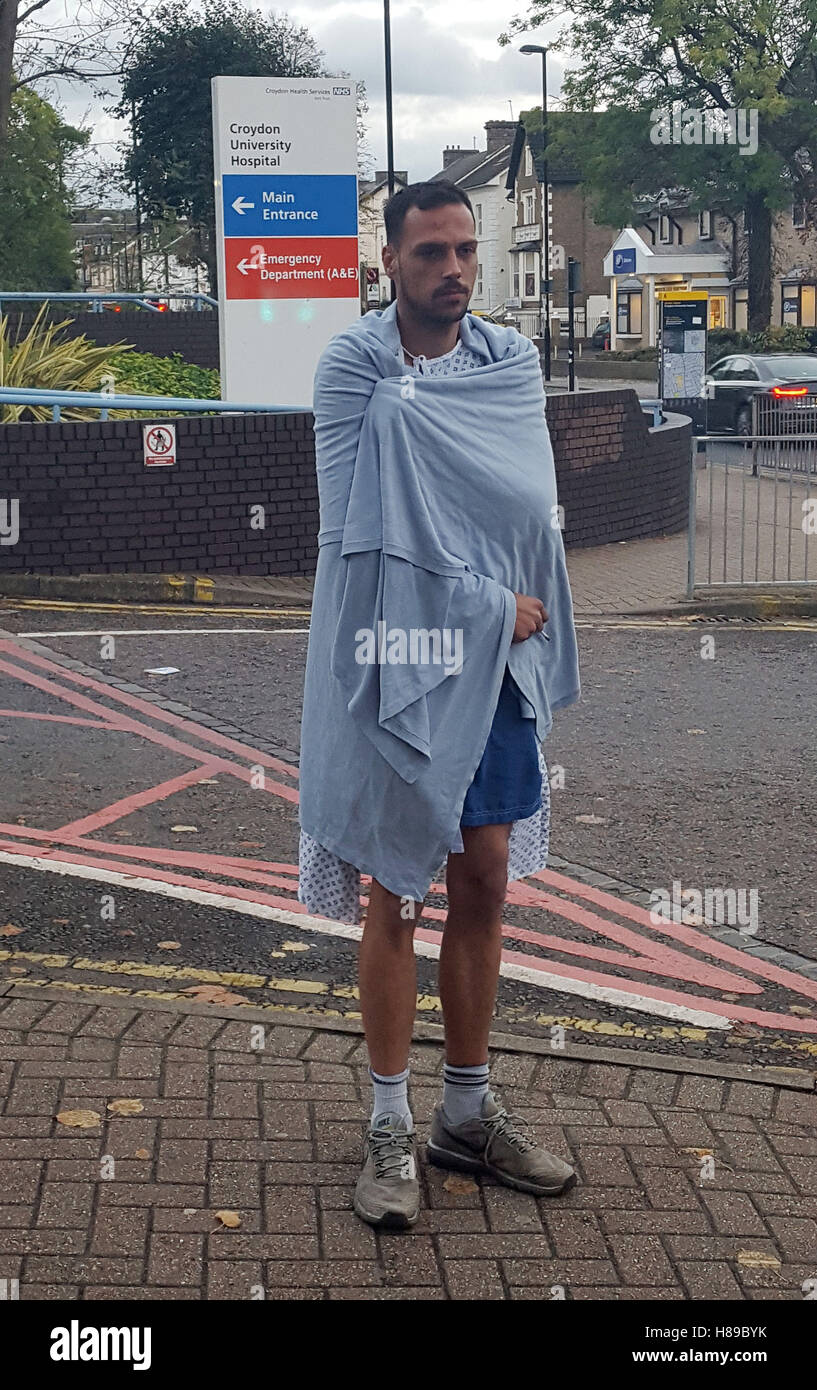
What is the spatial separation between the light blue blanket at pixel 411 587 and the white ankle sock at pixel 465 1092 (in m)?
0.52

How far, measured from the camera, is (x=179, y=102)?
39000 mm

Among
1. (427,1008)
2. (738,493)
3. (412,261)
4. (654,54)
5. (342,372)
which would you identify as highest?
(654,54)

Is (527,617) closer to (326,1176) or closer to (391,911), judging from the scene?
(391,911)

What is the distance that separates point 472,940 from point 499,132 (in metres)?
113

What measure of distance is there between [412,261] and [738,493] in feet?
33.0

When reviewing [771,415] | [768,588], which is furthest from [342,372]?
[771,415]

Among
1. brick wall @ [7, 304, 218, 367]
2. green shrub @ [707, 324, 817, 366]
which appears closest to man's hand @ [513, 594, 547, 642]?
brick wall @ [7, 304, 218, 367]

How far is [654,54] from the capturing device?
53.9 m

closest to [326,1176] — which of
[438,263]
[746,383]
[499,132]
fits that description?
[438,263]

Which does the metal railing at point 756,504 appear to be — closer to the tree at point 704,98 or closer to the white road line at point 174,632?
the white road line at point 174,632

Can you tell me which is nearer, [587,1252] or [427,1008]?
[587,1252]

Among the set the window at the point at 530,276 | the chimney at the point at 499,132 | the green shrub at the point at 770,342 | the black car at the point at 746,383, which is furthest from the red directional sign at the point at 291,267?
the chimney at the point at 499,132

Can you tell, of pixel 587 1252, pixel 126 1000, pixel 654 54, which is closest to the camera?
pixel 587 1252
